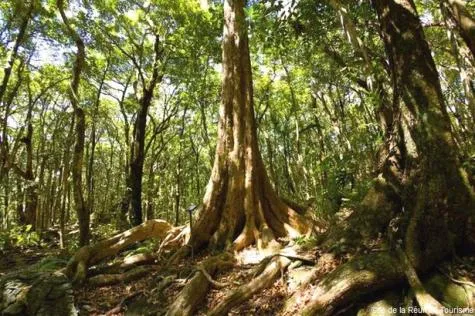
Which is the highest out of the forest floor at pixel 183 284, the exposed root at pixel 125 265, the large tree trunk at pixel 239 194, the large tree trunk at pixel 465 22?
the large tree trunk at pixel 465 22

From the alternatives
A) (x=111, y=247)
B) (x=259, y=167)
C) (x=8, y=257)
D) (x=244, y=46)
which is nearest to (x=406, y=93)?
(x=259, y=167)

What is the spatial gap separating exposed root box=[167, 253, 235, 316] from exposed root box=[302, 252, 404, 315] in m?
1.77

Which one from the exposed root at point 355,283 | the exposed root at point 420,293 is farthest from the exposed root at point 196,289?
the exposed root at point 420,293

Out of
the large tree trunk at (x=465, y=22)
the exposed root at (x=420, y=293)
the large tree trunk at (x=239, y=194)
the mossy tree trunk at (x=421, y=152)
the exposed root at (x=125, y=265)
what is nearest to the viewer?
the exposed root at (x=420, y=293)

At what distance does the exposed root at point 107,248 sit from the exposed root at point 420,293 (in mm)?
5317

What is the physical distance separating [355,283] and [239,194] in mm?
3733

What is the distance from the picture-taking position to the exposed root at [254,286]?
4664mm

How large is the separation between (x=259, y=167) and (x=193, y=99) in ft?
39.1

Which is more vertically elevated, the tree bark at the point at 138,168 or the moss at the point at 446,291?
the tree bark at the point at 138,168

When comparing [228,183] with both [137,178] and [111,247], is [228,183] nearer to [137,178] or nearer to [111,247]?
[111,247]

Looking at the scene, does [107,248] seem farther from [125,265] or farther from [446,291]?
[446,291]

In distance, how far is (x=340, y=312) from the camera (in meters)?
3.86

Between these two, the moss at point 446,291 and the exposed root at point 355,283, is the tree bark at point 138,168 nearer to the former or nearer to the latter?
the exposed root at point 355,283

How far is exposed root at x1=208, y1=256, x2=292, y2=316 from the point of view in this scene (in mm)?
4664
